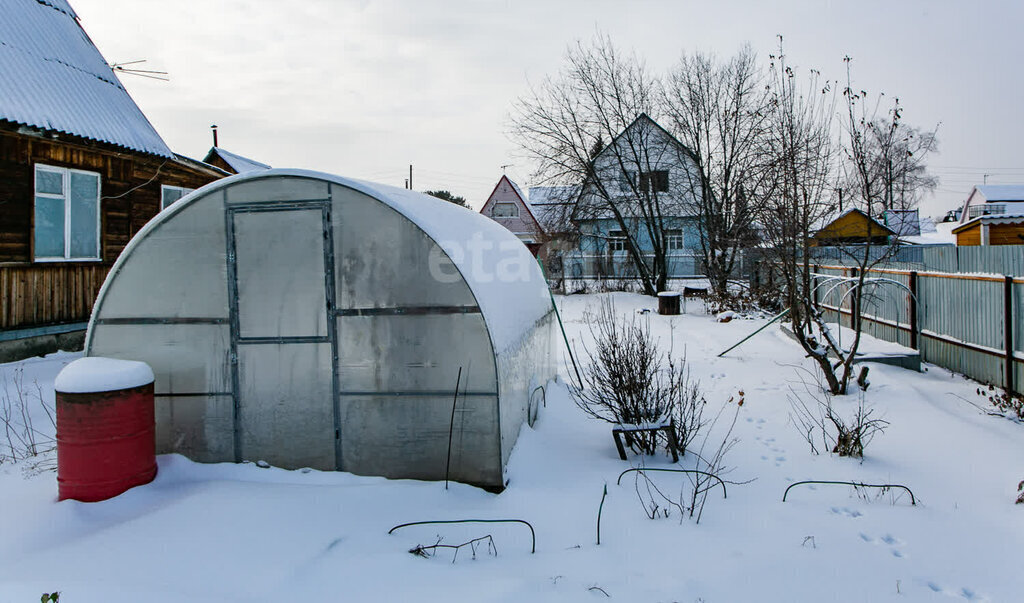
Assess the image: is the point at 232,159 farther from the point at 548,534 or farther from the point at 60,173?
the point at 548,534

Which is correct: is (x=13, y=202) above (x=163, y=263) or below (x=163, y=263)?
above

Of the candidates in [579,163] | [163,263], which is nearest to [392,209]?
[163,263]

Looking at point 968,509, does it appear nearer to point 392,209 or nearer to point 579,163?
point 392,209

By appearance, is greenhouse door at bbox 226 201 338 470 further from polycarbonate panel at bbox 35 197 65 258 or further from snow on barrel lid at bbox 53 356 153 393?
polycarbonate panel at bbox 35 197 65 258

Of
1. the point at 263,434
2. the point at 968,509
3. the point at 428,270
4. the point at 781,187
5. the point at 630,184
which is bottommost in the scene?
the point at 968,509

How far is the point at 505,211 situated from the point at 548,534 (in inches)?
1358

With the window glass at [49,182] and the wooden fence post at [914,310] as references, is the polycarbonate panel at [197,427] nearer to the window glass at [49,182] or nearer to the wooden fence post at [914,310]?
the window glass at [49,182]

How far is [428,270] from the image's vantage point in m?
4.90

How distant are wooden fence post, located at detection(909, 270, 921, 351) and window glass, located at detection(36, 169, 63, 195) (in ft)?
47.0

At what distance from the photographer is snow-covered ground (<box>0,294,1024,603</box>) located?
3453 mm

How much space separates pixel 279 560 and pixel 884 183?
8.73 m

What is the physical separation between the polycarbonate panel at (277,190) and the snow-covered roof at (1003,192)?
4226 centimetres

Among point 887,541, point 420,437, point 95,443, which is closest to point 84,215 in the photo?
point 95,443

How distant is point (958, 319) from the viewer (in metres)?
8.77
